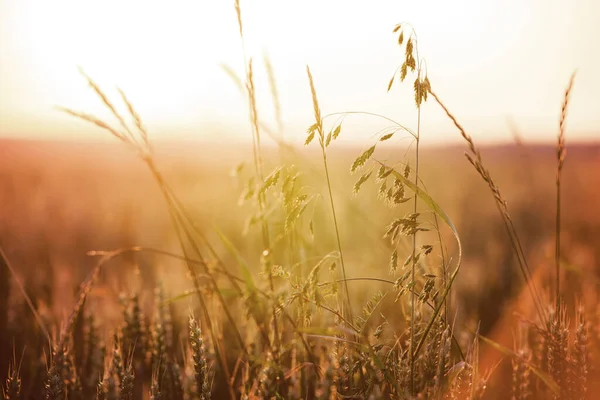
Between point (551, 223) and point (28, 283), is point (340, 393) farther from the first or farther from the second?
point (551, 223)

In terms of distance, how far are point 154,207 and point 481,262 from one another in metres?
7.33

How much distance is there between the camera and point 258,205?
5.46 feet

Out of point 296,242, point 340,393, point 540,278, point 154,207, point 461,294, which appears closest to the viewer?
point 340,393

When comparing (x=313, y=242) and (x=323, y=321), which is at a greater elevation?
(x=313, y=242)

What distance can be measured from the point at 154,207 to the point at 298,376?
8.82 metres

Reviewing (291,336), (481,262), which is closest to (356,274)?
(291,336)

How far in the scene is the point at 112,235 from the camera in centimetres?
638

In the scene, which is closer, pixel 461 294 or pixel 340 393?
pixel 340 393

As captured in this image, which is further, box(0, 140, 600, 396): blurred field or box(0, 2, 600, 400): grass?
box(0, 140, 600, 396): blurred field

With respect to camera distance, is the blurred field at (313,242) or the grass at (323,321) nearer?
the grass at (323,321)

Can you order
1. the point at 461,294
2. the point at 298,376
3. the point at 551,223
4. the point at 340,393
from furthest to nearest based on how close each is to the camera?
the point at 551,223, the point at 461,294, the point at 298,376, the point at 340,393

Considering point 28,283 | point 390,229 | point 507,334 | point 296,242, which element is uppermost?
point 390,229

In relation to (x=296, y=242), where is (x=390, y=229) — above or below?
above

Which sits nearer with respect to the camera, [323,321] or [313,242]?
[323,321]
